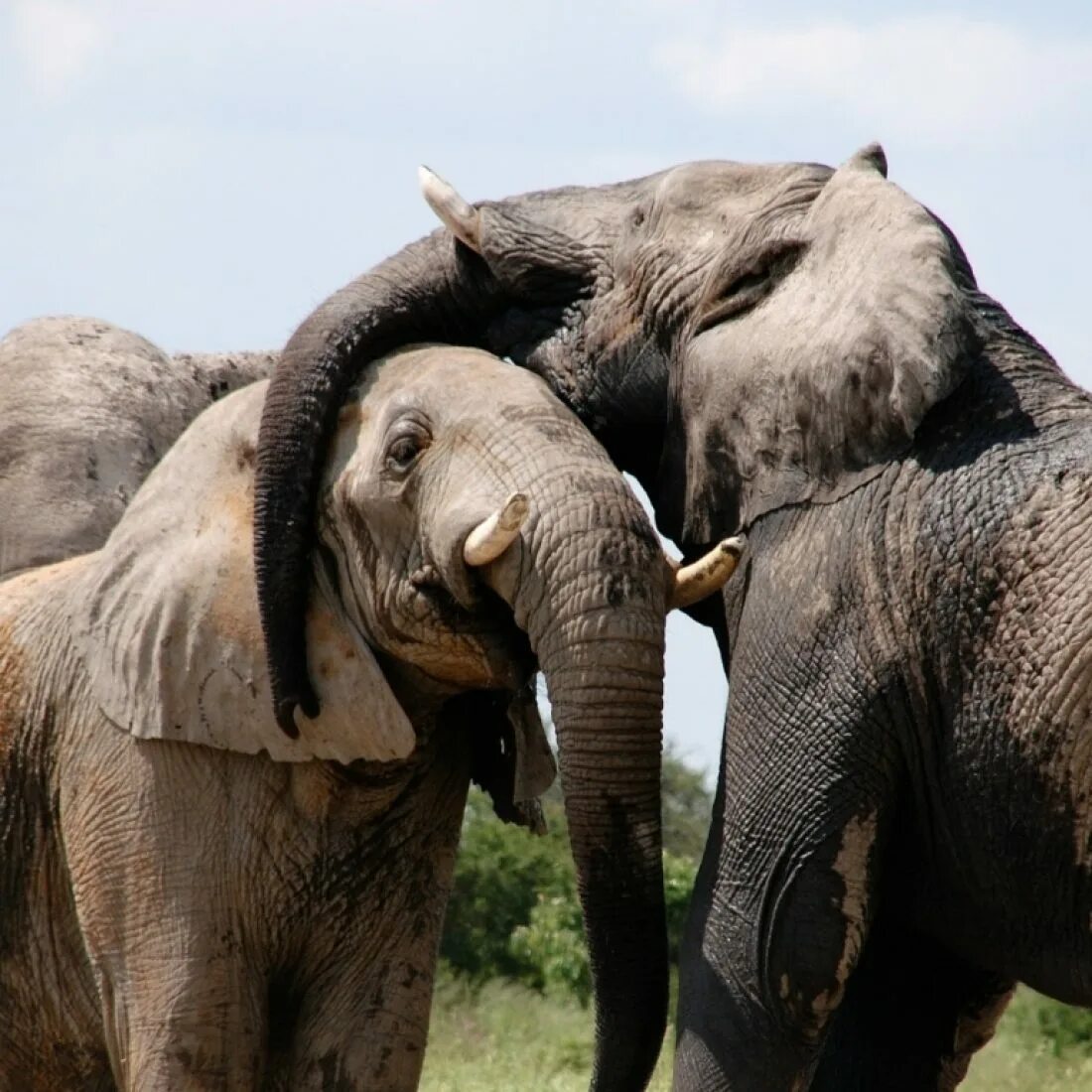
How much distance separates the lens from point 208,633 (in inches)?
214

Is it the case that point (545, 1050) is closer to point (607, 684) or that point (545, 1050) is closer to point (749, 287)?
point (749, 287)

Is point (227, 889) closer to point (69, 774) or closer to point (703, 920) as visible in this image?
point (69, 774)

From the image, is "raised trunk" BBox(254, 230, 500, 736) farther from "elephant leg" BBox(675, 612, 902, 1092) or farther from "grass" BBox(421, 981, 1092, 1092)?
"grass" BBox(421, 981, 1092, 1092)

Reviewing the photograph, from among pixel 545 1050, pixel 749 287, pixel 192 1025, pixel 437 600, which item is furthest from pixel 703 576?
pixel 545 1050

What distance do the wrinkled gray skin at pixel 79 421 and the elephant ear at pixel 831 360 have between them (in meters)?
1.77

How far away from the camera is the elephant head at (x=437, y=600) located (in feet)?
15.9

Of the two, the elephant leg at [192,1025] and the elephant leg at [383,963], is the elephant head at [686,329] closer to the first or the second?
the elephant leg at [383,963]

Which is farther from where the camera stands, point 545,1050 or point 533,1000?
point 533,1000

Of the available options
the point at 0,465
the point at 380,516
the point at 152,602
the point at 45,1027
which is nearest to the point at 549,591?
the point at 380,516

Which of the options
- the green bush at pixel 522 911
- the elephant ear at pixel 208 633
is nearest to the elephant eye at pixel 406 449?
the elephant ear at pixel 208 633

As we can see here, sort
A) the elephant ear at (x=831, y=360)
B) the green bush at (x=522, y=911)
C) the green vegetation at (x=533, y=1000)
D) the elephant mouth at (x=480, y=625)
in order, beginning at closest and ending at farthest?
1. the elephant ear at (x=831, y=360)
2. the elephant mouth at (x=480, y=625)
3. the green vegetation at (x=533, y=1000)
4. the green bush at (x=522, y=911)

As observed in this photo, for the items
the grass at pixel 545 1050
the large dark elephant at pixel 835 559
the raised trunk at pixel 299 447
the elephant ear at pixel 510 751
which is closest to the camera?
the large dark elephant at pixel 835 559

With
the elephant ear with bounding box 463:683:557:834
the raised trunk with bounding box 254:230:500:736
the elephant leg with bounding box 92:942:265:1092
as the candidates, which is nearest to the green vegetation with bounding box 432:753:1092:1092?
the elephant ear with bounding box 463:683:557:834

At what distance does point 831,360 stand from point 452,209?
0.92m
